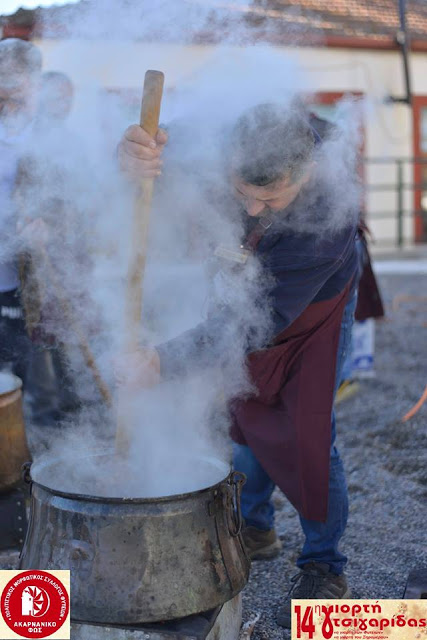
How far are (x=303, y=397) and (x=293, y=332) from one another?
0.66 ft

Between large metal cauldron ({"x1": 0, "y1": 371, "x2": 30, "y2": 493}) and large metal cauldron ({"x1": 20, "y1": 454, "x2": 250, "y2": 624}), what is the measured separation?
2.61ft

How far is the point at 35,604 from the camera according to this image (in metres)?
1.87

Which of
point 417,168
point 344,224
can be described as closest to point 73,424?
point 344,224

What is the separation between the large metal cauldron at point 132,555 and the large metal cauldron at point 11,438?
2.61 feet

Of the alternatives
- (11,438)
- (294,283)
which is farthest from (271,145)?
(11,438)

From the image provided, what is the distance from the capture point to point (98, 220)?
9.26ft

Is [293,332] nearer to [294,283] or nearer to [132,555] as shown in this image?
[294,283]

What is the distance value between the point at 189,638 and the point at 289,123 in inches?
53.8

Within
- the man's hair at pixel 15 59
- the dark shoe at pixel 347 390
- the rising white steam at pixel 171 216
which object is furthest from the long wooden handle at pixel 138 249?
the dark shoe at pixel 347 390

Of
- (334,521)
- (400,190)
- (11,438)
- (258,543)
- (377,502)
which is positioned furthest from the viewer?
(400,190)

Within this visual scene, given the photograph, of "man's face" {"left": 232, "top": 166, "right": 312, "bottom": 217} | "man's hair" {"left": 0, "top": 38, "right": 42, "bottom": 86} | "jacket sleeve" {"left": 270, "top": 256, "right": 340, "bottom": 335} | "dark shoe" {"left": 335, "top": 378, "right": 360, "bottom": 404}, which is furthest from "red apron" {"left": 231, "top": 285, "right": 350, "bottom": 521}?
"dark shoe" {"left": 335, "top": 378, "right": 360, "bottom": 404}

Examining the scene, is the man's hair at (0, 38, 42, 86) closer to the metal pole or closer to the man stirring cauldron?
the man stirring cauldron

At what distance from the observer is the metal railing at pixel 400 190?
1187cm

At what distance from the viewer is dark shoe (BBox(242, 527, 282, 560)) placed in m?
2.90
